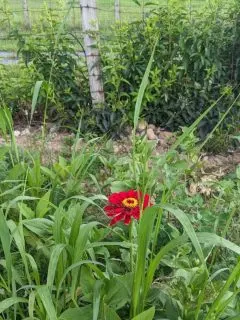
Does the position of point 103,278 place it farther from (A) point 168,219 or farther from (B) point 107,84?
(B) point 107,84

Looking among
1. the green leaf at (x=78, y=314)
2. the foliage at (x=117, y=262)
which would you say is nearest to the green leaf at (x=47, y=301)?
the foliage at (x=117, y=262)

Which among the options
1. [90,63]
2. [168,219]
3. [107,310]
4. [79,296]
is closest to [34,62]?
[90,63]

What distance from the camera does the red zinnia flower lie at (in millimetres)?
1830

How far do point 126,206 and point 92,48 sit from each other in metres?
2.55

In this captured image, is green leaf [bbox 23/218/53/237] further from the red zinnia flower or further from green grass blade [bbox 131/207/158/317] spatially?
green grass blade [bbox 131/207/158/317]

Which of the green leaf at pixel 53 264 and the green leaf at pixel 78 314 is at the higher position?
the green leaf at pixel 53 264

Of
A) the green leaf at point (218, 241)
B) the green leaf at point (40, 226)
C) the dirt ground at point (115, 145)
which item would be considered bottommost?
the dirt ground at point (115, 145)

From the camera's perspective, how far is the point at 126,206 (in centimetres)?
187

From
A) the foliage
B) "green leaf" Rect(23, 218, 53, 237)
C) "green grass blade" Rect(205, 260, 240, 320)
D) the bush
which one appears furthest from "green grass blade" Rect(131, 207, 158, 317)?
the bush

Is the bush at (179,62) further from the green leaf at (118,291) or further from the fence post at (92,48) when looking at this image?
the green leaf at (118,291)

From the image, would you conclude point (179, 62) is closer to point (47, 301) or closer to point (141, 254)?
point (141, 254)

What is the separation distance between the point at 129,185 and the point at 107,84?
1.90 meters

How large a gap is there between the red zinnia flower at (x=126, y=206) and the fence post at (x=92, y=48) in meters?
2.37

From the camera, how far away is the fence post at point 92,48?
4090mm
